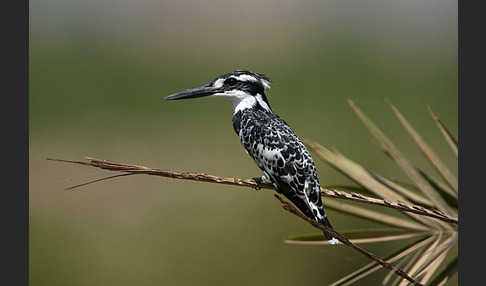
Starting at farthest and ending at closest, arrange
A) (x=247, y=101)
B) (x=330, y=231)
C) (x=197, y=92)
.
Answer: (x=247, y=101) → (x=197, y=92) → (x=330, y=231)

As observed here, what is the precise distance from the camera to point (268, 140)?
153 centimetres

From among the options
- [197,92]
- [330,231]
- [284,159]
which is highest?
[197,92]

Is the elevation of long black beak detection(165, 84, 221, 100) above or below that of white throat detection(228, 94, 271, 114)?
below

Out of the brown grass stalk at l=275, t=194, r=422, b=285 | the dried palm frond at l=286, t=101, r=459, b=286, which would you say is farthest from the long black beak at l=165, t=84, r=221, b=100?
the brown grass stalk at l=275, t=194, r=422, b=285

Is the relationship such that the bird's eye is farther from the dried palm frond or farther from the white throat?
the dried palm frond

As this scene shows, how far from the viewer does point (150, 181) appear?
3.69m

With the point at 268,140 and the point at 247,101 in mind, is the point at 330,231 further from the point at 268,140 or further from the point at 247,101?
the point at 247,101

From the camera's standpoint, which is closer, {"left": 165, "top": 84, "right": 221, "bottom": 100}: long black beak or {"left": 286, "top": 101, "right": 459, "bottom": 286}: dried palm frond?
{"left": 165, "top": 84, "right": 221, "bottom": 100}: long black beak

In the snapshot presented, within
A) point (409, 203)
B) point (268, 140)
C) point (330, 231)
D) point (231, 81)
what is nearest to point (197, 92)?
point (231, 81)

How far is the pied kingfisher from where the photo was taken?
4.78ft

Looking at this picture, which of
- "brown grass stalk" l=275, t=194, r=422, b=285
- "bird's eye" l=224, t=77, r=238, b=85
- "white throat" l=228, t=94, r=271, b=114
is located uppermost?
"bird's eye" l=224, t=77, r=238, b=85

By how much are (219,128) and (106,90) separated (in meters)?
0.92

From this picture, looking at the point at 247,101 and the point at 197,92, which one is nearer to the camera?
the point at 197,92

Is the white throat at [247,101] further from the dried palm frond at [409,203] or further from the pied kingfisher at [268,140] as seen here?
the dried palm frond at [409,203]
